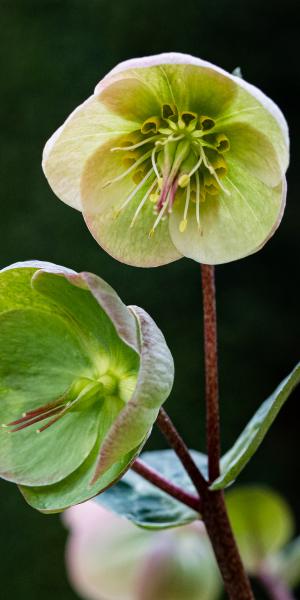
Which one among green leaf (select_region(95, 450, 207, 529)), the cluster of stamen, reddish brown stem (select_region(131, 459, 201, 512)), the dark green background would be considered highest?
the cluster of stamen

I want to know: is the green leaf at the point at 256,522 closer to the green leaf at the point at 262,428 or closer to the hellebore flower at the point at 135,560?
the hellebore flower at the point at 135,560

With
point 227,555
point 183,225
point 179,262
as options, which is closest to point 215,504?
point 227,555

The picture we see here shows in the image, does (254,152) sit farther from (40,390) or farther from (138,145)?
(40,390)

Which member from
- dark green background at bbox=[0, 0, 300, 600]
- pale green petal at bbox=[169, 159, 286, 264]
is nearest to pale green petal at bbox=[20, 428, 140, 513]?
pale green petal at bbox=[169, 159, 286, 264]

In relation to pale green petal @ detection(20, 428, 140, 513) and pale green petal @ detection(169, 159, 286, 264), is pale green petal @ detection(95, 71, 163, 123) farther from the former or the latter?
pale green petal @ detection(20, 428, 140, 513)

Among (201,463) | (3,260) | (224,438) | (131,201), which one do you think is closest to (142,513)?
(201,463)
